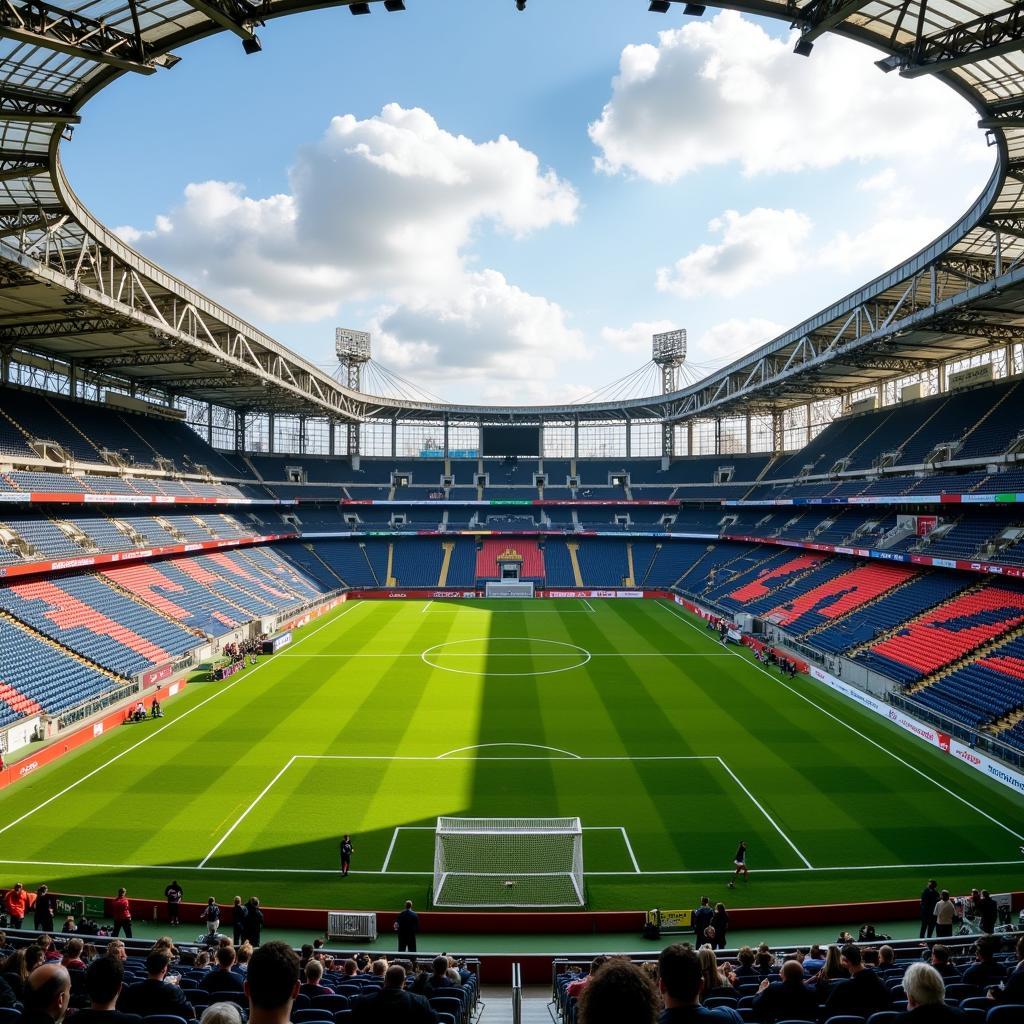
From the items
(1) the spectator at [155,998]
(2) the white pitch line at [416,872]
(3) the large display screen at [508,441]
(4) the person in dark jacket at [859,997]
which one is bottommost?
(2) the white pitch line at [416,872]

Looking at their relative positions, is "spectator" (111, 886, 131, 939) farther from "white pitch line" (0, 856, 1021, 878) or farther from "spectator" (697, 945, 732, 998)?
"spectator" (697, 945, 732, 998)

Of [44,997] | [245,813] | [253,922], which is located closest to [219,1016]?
[44,997]

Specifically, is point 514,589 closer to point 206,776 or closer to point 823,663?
point 823,663

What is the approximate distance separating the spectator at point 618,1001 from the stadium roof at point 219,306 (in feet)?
51.5

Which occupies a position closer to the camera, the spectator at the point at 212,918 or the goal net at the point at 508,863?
the spectator at the point at 212,918

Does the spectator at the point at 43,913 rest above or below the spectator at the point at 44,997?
below

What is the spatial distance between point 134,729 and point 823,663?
107ft

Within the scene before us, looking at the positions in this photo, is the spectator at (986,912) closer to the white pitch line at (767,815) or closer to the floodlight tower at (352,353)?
the white pitch line at (767,815)

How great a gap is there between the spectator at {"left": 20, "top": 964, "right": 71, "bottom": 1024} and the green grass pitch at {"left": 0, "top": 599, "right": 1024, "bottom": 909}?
14.1 m

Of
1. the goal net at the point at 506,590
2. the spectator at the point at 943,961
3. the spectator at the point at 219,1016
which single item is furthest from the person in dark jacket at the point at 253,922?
the goal net at the point at 506,590

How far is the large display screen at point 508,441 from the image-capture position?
261 ft

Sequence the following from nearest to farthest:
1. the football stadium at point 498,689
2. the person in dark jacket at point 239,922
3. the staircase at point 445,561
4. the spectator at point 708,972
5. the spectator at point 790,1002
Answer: the spectator at point 790,1002
the spectator at point 708,972
the football stadium at point 498,689
the person in dark jacket at point 239,922
the staircase at point 445,561

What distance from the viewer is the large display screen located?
79.7 m

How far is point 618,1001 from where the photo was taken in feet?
9.05
